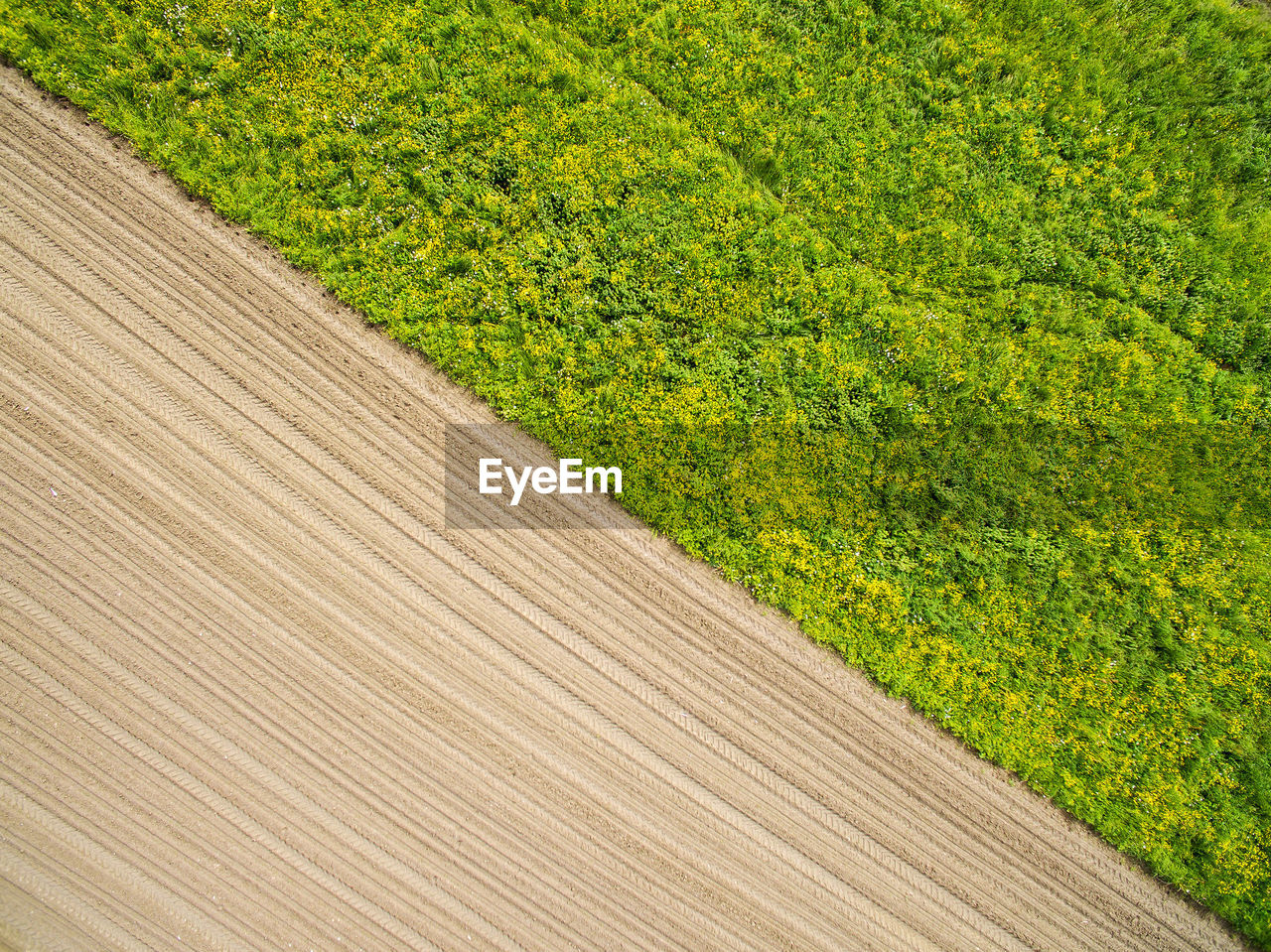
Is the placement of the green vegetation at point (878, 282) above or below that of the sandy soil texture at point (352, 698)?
above

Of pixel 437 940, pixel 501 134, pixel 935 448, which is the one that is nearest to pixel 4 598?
pixel 437 940

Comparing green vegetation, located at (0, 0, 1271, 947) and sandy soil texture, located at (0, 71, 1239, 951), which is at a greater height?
green vegetation, located at (0, 0, 1271, 947)

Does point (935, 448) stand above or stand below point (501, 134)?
below

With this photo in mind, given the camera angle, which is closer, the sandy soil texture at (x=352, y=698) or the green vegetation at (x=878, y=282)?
the sandy soil texture at (x=352, y=698)

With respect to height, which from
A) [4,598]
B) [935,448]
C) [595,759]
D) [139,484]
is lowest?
[595,759]

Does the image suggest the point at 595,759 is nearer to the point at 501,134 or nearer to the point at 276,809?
the point at 276,809
